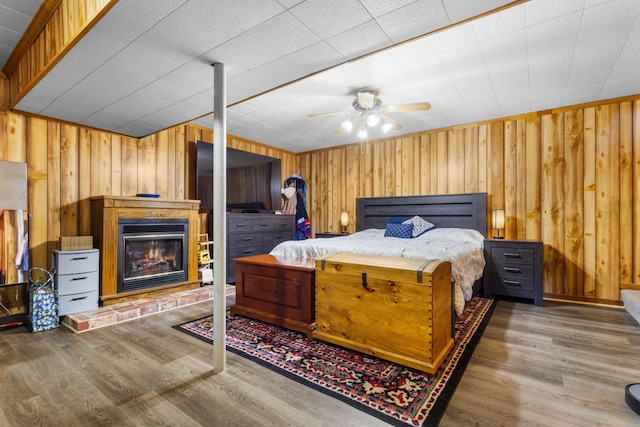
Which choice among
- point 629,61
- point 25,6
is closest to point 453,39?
point 629,61

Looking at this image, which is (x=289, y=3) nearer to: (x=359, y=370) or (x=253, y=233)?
(x=359, y=370)

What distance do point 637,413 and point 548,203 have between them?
10.0ft

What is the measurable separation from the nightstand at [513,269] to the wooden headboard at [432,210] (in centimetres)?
52

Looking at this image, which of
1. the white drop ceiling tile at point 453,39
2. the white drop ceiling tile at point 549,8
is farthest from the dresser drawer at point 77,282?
the white drop ceiling tile at point 549,8

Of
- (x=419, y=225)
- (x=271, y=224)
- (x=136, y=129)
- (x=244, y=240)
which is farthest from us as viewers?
(x=271, y=224)

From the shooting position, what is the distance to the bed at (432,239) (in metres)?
2.87

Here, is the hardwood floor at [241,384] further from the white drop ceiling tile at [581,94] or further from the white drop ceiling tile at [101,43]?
the white drop ceiling tile at [581,94]

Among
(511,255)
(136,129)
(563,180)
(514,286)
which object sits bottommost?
(514,286)

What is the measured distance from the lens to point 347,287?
235cm

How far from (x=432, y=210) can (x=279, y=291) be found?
3.04 m

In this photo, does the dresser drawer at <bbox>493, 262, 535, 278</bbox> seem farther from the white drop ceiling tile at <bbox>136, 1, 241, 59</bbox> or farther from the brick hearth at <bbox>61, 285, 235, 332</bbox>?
the white drop ceiling tile at <bbox>136, 1, 241, 59</bbox>

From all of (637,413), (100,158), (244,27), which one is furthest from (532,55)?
(100,158)

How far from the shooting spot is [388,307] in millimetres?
2150

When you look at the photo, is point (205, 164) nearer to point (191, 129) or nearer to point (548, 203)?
point (191, 129)
